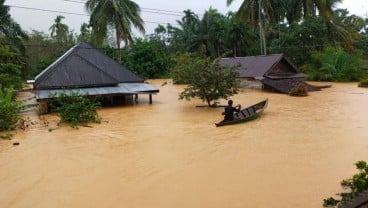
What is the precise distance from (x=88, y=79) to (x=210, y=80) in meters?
6.47

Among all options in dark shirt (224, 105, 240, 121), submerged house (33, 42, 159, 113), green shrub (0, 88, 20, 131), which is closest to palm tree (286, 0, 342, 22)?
submerged house (33, 42, 159, 113)

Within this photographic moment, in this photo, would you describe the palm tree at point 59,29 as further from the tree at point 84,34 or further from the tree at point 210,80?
the tree at point 210,80

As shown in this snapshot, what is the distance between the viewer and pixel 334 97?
73.3ft

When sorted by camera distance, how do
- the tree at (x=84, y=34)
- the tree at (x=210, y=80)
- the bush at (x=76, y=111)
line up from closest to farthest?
the bush at (x=76, y=111)
the tree at (x=210, y=80)
the tree at (x=84, y=34)

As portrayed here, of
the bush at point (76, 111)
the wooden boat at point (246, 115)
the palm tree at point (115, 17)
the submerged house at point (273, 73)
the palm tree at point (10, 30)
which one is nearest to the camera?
the wooden boat at point (246, 115)

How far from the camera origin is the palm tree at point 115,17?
30703 mm

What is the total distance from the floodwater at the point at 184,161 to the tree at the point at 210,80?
183 centimetres

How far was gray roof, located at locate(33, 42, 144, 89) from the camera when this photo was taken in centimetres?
1919

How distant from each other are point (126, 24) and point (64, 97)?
16.1m

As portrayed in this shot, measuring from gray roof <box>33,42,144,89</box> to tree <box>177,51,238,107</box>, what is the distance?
4.29m

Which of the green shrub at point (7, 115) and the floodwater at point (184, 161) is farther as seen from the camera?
the green shrub at point (7, 115)

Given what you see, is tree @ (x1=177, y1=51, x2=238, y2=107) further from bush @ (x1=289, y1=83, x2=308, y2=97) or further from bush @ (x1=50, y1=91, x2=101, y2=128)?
bush @ (x1=289, y1=83, x2=308, y2=97)

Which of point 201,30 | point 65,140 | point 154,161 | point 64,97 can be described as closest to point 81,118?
point 64,97

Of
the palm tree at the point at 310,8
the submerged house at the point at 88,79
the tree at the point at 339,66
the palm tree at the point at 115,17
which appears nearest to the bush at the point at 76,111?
the submerged house at the point at 88,79
